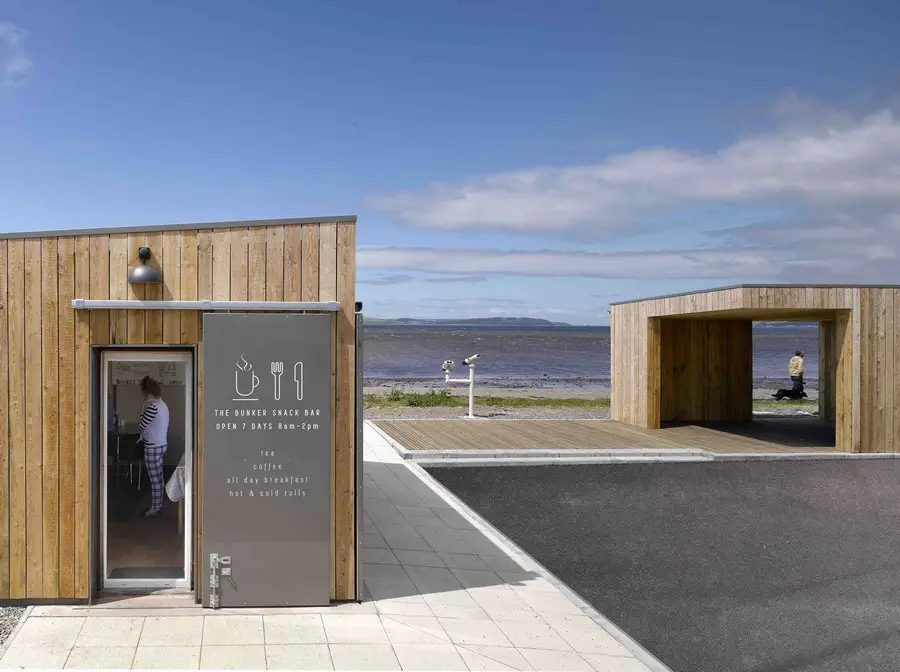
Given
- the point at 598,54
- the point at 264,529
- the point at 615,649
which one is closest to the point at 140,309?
the point at 264,529

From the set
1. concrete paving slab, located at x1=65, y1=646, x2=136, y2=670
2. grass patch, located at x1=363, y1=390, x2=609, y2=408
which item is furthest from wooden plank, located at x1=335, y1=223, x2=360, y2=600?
grass patch, located at x1=363, y1=390, x2=609, y2=408

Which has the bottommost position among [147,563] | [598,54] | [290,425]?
[147,563]

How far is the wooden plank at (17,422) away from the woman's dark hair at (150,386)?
807 mm

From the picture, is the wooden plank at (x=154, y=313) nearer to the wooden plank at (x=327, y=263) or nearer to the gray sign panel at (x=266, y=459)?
the gray sign panel at (x=266, y=459)

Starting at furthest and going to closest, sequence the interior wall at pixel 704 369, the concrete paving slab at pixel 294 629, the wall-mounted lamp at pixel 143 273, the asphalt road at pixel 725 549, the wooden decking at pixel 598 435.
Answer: the interior wall at pixel 704 369 < the wooden decking at pixel 598 435 < the wall-mounted lamp at pixel 143 273 < the asphalt road at pixel 725 549 < the concrete paving slab at pixel 294 629

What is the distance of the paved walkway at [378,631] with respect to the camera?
438 centimetres

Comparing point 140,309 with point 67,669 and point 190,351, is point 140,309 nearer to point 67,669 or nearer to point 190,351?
point 190,351

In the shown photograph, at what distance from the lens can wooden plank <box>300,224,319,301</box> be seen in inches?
211

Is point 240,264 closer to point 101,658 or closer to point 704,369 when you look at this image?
point 101,658

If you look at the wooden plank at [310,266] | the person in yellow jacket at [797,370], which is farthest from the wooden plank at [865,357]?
the wooden plank at [310,266]

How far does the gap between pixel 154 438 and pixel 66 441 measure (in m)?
0.63

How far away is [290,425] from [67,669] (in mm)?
1963

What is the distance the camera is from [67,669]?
415cm

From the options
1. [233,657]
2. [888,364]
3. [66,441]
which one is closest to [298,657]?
[233,657]
